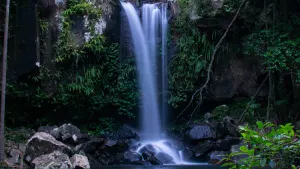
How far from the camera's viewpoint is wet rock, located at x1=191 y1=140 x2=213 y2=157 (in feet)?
36.2

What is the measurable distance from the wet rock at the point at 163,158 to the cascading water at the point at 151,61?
2405 millimetres

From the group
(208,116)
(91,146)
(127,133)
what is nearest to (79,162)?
(91,146)

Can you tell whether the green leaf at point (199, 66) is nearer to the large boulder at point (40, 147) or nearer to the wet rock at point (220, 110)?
the wet rock at point (220, 110)

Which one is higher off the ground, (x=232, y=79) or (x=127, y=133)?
(x=232, y=79)

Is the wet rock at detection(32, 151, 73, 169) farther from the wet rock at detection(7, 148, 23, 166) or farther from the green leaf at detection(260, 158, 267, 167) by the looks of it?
the green leaf at detection(260, 158, 267, 167)

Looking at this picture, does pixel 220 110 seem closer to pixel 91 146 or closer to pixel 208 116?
pixel 208 116

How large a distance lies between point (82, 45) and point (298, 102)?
7961mm

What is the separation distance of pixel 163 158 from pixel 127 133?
233cm

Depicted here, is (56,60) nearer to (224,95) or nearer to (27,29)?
(27,29)

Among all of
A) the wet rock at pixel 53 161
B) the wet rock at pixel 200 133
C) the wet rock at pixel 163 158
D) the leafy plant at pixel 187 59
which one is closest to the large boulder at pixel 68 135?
the wet rock at pixel 53 161

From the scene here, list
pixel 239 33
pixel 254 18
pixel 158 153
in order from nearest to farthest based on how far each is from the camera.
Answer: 1. pixel 158 153
2. pixel 254 18
3. pixel 239 33

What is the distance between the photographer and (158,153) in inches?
432

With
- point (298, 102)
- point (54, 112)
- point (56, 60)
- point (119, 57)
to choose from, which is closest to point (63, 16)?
point (56, 60)

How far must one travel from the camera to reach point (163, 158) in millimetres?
10773
